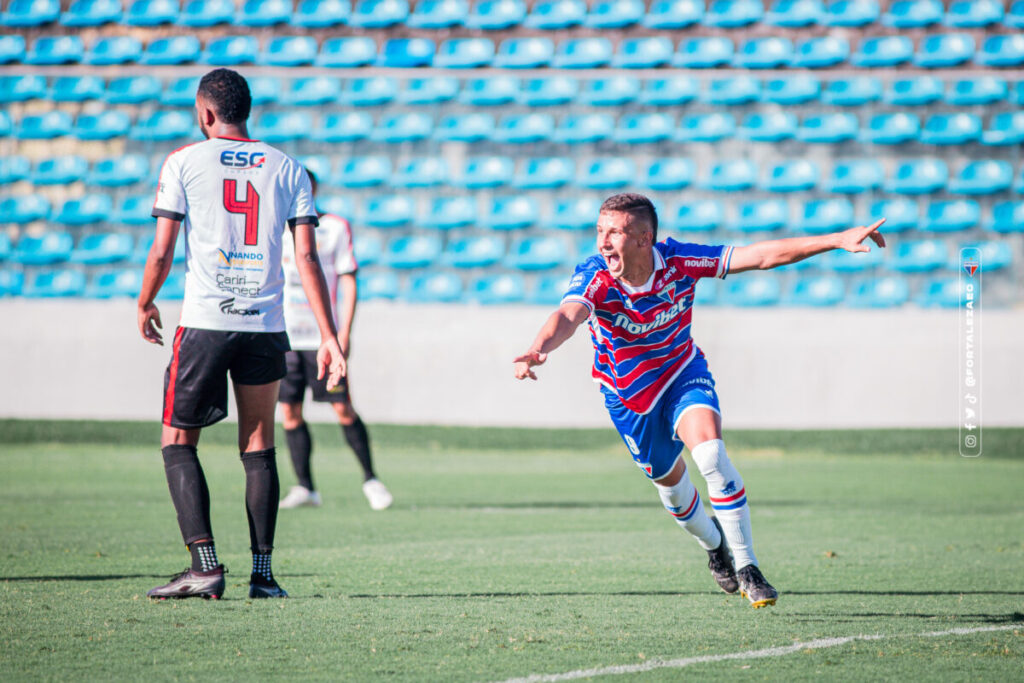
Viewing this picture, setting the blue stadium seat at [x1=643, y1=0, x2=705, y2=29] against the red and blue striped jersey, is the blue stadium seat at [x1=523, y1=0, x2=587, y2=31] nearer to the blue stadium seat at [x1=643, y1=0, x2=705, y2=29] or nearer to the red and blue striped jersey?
the blue stadium seat at [x1=643, y1=0, x2=705, y2=29]

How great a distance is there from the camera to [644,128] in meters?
15.0

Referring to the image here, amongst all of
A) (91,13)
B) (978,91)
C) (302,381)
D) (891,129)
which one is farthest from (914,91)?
(91,13)

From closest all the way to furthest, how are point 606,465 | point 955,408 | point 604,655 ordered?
point 604,655 < point 606,465 < point 955,408

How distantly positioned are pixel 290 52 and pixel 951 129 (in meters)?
8.46

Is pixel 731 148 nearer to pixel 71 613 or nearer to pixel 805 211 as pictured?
pixel 805 211

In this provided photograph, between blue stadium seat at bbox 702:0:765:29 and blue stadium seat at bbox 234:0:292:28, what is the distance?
219 inches

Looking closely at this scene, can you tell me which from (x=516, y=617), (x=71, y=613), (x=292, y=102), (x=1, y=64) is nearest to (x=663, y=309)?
(x=516, y=617)

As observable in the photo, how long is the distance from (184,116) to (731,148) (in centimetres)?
699

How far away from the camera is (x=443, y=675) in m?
3.51

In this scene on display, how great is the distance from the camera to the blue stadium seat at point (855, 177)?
14.4 m

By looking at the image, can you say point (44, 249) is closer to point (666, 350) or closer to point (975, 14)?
point (975, 14)

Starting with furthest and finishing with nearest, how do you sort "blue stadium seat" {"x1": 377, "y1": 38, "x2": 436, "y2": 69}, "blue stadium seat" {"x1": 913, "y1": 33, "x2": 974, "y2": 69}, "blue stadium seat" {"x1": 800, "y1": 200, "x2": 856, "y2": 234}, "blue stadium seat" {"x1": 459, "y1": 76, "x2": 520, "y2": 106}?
"blue stadium seat" {"x1": 377, "y1": 38, "x2": 436, "y2": 69} < "blue stadium seat" {"x1": 459, "y1": 76, "x2": 520, "y2": 106} < "blue stadium seat" {"x1": 913, "y1": 33, "x2": 974, "y2": 69} < "blue stadium seat" {"x1": 800, "y1": 200, "x2": 856, "y2": 234}

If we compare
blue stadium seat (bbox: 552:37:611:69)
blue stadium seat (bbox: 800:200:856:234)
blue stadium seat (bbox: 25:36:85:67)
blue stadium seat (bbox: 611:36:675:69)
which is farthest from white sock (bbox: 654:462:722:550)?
blue stadium seat (bbox: 25:36:85:67)

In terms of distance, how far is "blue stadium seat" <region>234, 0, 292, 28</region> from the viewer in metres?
16.1
